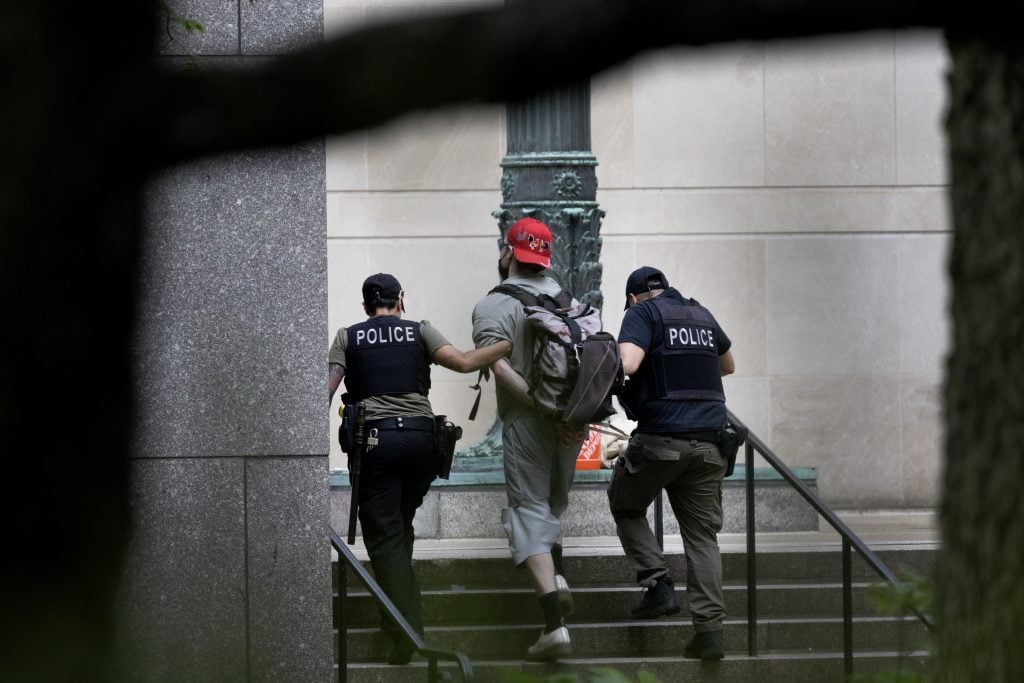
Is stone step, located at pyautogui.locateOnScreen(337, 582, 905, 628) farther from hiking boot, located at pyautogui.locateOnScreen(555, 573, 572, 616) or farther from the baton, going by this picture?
the baton

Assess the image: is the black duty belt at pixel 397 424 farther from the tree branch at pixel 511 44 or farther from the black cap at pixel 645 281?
the tree branch at pixel 511 44

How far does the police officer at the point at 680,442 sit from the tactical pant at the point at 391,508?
3.12 feet

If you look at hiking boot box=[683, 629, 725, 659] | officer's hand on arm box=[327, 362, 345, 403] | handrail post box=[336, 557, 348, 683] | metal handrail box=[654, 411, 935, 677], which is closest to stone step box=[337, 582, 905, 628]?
metal handrail box=[654, 411, 935, 677]

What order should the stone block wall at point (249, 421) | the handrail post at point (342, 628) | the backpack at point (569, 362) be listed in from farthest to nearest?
the backpack at point (569, 362)
the handrail post at point (342, 628)
the stone block wall at point (249, 421)

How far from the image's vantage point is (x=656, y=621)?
816cm

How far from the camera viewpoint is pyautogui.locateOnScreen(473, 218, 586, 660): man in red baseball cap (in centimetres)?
729

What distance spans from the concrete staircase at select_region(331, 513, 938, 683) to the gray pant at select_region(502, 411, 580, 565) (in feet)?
1.24

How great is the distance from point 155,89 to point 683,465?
20.7 feet

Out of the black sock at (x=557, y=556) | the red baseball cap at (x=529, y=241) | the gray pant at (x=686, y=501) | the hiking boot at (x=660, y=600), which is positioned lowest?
the hiking boot at (x=660, y=600)

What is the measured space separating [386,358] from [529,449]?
0.76 metres

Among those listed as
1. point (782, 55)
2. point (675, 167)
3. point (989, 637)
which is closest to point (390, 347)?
point (989, 637)

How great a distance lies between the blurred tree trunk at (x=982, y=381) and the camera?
2.66m

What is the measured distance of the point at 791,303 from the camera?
1.69m

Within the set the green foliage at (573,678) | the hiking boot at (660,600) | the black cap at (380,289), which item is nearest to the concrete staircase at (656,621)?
the hiking boot at (660,600)
